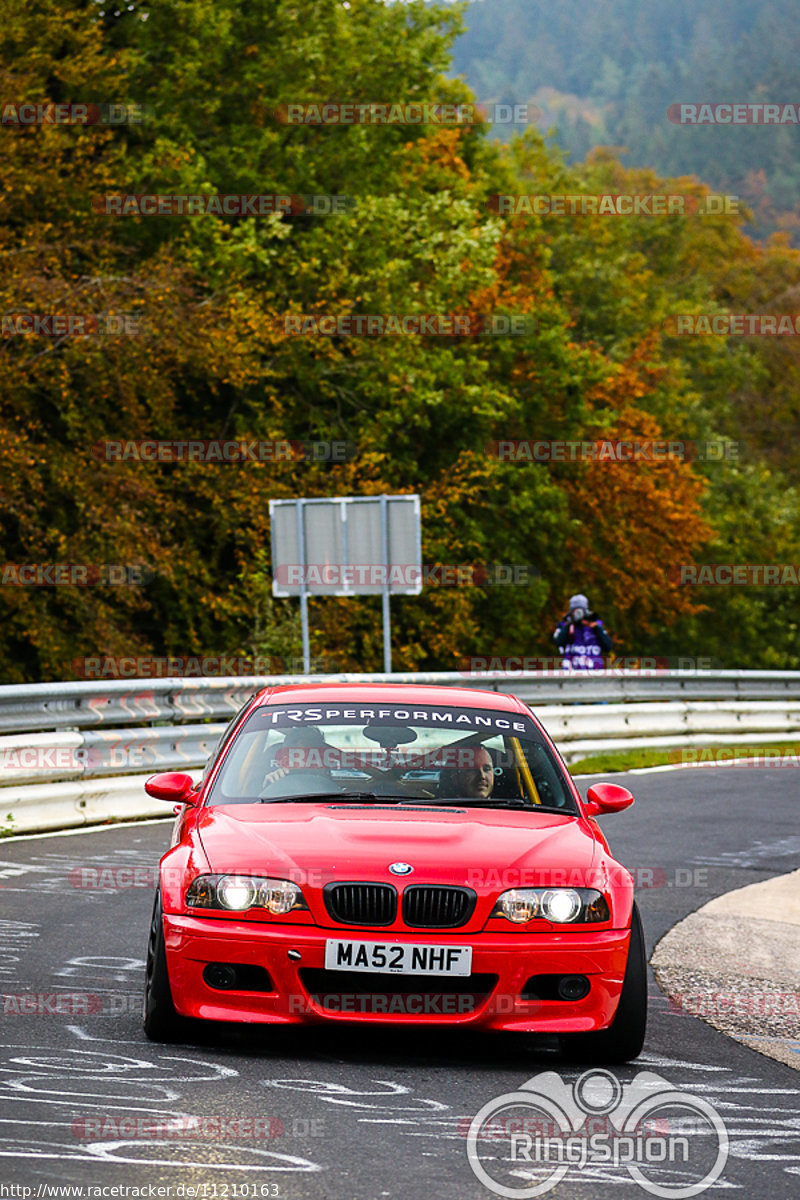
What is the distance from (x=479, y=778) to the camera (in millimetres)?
6930

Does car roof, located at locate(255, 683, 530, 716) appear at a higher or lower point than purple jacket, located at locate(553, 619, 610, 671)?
higher

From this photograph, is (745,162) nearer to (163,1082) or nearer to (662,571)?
(662,571)

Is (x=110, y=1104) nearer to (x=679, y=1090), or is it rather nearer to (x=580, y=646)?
(x=679, y=1090)

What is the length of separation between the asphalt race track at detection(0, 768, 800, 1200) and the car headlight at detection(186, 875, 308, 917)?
47 cm

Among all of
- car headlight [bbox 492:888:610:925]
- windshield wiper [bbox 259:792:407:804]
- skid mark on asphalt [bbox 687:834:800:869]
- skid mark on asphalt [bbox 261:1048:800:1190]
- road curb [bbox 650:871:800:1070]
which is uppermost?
windshield wiper [bbox 259:792:407:804]

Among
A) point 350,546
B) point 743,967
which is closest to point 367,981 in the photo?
point 743,967

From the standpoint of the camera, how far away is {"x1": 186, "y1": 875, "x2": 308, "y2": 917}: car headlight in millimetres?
5812

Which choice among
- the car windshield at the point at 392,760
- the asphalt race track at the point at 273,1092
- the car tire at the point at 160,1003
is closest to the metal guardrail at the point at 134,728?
the asphalt race track at the point at 273,1092

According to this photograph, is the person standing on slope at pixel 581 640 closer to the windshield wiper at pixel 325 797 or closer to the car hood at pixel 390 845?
the windshield wiper at pixel 325 797

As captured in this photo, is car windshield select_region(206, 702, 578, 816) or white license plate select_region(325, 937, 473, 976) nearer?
white license plate select_region(325, 937, 473, 976)

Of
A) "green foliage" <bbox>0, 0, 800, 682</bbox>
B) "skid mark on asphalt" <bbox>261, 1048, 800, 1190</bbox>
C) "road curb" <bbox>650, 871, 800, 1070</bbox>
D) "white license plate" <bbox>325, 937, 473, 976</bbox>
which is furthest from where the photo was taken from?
"green foliage" <bbox>0, 0, 800, 682</bbox>

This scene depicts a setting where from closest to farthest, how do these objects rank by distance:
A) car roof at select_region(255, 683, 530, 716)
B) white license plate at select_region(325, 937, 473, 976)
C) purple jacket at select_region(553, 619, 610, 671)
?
white license plate at select_region(325, 937, 473, 976)
car roof at select_region(255, 683, 530, 716)
purple jacket at select_region(553, 619, 610, 671)

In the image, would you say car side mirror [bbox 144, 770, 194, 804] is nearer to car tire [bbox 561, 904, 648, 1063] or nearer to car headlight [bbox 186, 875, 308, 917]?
car headlight [bbox 186, 875, 308, 917]

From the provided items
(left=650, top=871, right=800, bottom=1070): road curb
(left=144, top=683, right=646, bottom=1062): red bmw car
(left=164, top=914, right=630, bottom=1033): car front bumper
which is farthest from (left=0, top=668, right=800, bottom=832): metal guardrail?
(left=164, top=914, right=630, bottom=1033): car front bumper
